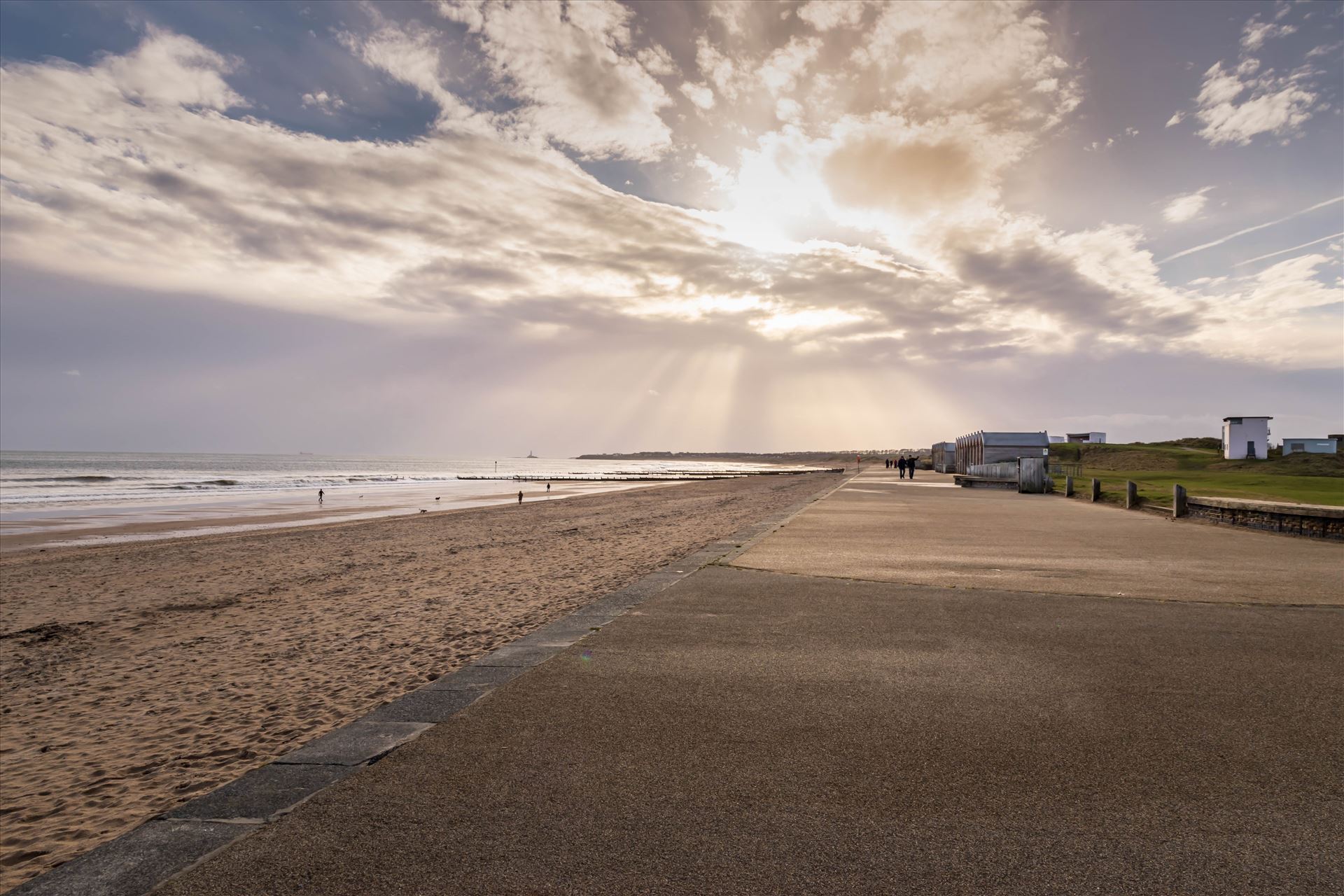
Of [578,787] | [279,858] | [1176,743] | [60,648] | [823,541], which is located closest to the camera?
[279,858]

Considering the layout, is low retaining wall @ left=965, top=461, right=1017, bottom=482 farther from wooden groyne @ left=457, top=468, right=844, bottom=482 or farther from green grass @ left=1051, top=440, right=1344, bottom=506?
wooden groyne @ left=457, top=468, right=844, bottom=482

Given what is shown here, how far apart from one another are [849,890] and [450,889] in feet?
4.63

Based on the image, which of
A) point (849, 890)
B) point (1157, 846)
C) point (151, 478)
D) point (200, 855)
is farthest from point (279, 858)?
point (151, 478)

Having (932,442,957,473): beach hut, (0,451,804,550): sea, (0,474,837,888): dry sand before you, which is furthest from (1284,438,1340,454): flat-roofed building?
(0,474,837,888): dry sand

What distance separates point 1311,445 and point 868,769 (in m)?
82.5

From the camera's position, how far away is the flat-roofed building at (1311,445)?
6334cm

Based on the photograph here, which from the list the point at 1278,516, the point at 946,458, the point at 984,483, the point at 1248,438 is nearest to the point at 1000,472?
the point at 984,483

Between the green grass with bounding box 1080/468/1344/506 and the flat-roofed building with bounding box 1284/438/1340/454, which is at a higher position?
the flat-roofed building with bounding box 1284/438/1340/454

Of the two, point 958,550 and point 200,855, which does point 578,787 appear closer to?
point 200,855

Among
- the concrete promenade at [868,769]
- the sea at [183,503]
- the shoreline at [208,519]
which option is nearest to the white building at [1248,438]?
the sea at [183,503]

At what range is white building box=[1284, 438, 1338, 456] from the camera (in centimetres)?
6335

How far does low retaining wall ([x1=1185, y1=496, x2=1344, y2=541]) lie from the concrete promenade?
8348 mm

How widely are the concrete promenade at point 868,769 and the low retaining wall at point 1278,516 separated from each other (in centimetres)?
835

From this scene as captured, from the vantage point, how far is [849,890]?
8.56 feet
